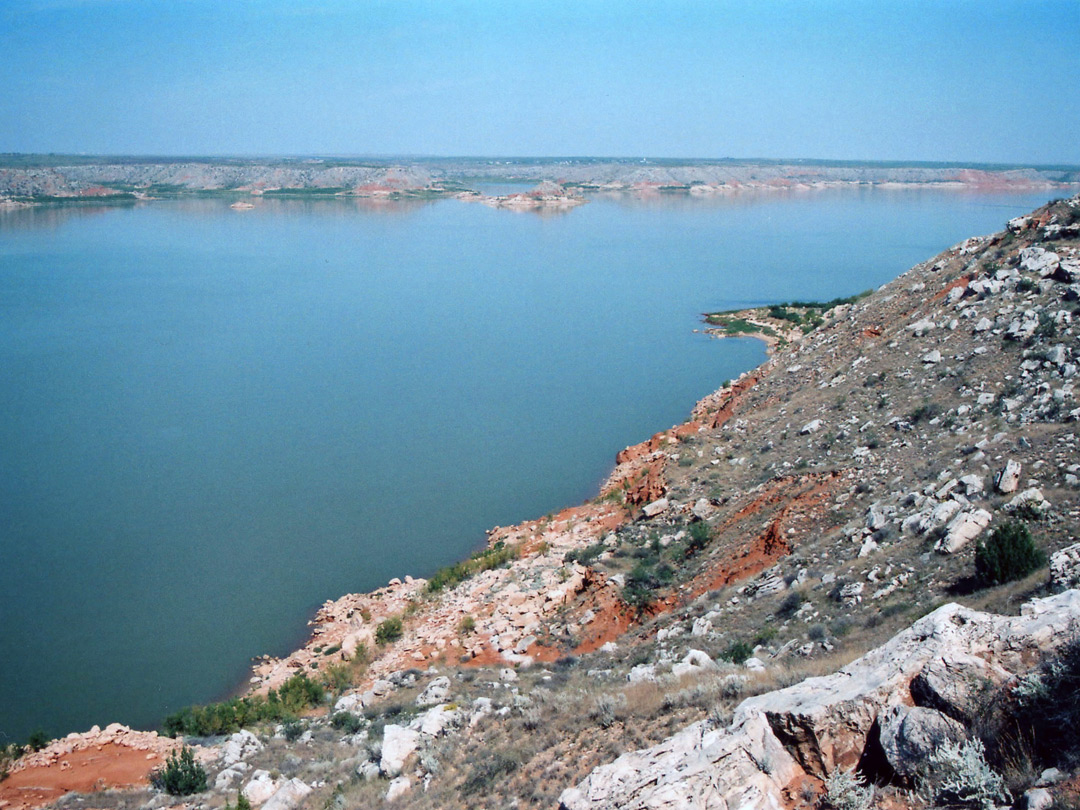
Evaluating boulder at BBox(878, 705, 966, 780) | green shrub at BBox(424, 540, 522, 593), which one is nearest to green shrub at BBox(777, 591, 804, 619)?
boulder at BBox(878, 705, 966, 780)

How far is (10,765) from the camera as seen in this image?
7332 mm

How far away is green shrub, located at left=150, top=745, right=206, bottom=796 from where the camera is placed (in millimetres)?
6102

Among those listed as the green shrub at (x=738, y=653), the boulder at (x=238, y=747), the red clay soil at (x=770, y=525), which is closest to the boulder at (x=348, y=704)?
the boulder at (x=238, y=747)

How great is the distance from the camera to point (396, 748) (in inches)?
230

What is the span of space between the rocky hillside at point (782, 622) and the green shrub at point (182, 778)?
A: 0.39ft

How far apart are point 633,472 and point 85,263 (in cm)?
4622

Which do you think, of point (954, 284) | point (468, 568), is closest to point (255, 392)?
point (468, 568)

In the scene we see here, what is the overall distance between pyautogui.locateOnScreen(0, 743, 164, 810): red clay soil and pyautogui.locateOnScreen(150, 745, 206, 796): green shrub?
1.24ft

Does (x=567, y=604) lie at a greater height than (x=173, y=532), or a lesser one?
greater

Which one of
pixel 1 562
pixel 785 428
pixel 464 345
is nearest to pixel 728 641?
pixel 785 428

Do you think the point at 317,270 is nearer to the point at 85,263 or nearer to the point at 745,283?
the point at 85,263

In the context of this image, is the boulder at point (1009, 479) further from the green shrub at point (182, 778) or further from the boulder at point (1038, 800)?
the green shrub at point (182, 778)

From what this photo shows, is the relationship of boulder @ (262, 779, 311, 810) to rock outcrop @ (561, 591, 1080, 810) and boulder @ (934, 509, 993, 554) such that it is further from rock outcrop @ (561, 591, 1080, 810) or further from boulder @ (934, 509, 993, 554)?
boulder @ (934, 509, 993, 554)

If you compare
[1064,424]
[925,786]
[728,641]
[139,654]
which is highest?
[1064,424]
